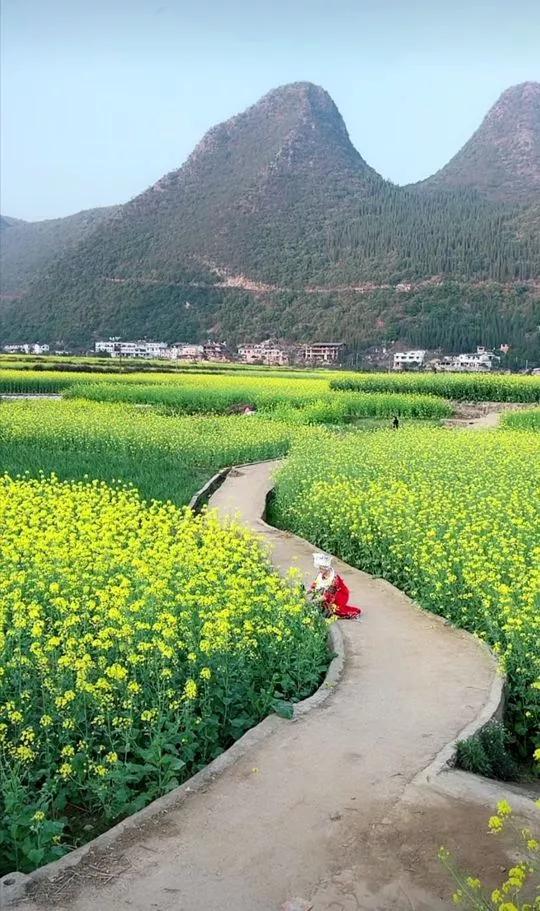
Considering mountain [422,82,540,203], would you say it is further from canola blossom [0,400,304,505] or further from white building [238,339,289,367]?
canola blossom [0,400,304,505]

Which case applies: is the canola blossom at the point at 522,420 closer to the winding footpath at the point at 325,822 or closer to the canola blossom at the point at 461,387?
the canola blossom at the point at 461,387

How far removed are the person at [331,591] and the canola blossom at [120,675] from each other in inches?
16.5

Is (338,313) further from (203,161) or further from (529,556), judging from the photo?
(529,556)

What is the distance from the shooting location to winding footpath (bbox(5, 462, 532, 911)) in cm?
421

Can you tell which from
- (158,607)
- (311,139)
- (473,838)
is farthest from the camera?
(311,139)

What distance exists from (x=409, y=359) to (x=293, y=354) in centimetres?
1502

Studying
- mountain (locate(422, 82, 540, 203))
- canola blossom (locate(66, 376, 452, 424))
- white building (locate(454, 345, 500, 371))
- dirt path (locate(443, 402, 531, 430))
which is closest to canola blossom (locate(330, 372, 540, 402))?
dirt path (locate(443, 402, 531, 430))

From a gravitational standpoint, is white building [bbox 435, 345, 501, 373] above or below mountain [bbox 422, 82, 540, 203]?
below

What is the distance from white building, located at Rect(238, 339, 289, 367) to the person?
82.7m

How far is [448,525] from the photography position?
10867mm

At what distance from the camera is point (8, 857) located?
4.84m

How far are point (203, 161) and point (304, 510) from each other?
474 feet

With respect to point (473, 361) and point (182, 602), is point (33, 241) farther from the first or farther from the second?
point (182, 602)

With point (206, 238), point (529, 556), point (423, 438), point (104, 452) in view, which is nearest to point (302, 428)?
point (423, 438)
